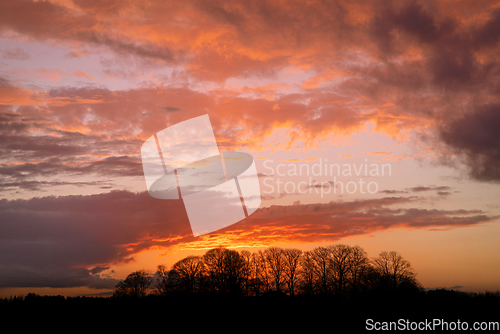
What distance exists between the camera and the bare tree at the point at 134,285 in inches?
A: 3078

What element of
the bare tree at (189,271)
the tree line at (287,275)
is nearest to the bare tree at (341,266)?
the tree line at (287,275)

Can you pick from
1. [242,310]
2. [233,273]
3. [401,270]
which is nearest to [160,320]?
[242,310]

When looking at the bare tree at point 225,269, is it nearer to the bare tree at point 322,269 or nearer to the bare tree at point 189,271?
the bare tree at point 189,271

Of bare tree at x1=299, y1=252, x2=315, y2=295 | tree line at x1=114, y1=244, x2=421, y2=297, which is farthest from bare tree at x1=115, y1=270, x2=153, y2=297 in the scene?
bare tree at x1=299, y1=252, x2=315, y2=295

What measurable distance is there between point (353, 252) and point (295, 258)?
33.9 ft

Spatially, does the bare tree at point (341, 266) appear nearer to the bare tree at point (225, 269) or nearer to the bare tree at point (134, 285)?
the bare tree at point (225, 269)

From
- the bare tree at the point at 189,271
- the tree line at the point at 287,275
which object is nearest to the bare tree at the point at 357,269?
the tree line at the point at 287,275

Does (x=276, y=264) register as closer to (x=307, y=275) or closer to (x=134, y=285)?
(x=307, y=275)

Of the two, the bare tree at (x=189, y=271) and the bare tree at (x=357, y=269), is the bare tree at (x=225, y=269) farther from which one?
the bare tree at (x=357, y=269)

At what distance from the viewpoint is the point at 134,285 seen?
79.2m

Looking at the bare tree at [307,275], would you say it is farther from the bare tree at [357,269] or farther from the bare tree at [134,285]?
the bare tree at [134,285]

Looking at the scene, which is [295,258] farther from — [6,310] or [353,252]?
[6,310]

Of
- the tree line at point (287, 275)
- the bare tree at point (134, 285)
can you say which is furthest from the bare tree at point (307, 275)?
the bare tree at point (134, 285)

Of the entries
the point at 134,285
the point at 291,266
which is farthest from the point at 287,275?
the point at 134,285
